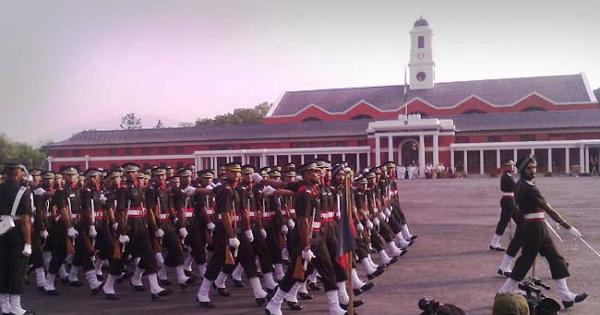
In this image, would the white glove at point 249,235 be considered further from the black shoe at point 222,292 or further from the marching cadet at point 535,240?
the marching cadet at point 535,240

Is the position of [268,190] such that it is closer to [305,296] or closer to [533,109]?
[305,296]

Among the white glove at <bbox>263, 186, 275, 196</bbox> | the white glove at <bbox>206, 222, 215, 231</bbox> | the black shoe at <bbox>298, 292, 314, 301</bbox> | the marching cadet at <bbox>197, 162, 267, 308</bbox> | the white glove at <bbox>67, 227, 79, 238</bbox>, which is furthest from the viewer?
the white glove at <bbox>206, 222, 215, 231</bbox>

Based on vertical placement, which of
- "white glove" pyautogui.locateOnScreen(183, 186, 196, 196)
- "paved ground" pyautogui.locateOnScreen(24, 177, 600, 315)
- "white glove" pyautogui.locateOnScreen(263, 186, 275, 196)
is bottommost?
"paved ground" pyautogui.locateOnScreen(24, 177, 600, 315)

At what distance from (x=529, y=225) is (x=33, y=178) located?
992cm

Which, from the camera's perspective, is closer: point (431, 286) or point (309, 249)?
point (309, 249)

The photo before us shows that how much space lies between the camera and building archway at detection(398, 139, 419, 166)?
167ft

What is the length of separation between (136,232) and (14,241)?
1.72m

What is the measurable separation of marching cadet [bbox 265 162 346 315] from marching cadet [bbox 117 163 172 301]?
224 centimetres

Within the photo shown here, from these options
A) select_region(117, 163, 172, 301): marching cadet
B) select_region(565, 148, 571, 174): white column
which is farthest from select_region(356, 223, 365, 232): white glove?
select_region(565, 148, 571, 174): white column

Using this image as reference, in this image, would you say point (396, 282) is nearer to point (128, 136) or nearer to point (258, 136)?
point (258, 136)

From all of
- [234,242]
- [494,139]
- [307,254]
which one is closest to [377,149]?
[494,139]

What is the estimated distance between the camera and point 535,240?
7691mm

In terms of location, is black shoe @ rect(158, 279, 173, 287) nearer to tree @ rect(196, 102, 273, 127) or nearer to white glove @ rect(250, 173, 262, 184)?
white glove @ rect(250, 173, 262, 184)

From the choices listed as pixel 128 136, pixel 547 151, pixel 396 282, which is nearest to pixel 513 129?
pixel 547 151
